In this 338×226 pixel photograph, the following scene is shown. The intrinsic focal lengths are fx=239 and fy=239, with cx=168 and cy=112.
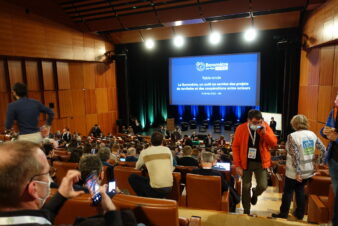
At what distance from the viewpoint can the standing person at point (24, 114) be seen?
2596 mm

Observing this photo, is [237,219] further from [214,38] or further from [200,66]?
[200,66]

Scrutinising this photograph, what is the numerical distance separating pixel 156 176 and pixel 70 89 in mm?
9043

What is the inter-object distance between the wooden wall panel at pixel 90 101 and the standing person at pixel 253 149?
9449mm

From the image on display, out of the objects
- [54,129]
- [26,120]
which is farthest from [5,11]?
[26,120]

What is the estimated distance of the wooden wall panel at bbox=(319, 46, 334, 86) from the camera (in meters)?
6.79

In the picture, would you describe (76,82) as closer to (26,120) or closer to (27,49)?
(27,49)

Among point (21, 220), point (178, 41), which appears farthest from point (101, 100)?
point (21, 220)

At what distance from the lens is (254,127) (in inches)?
116

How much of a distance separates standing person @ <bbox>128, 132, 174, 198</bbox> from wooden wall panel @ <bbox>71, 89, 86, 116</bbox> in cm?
874

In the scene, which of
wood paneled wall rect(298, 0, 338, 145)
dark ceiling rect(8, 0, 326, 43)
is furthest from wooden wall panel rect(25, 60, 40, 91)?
wood paneled wall rect(298, 0, 338, 145)

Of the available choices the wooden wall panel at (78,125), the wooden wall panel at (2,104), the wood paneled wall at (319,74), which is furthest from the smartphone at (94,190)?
the wooden wall panel at (78,125)

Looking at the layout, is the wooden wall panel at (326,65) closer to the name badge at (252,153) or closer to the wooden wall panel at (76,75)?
the name badge at (252,153)

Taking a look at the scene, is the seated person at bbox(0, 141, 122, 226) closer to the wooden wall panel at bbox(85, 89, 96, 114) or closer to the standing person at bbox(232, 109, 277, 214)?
the standing person at bbox(232, 109, 277, 214)

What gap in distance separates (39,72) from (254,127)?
9.16m
